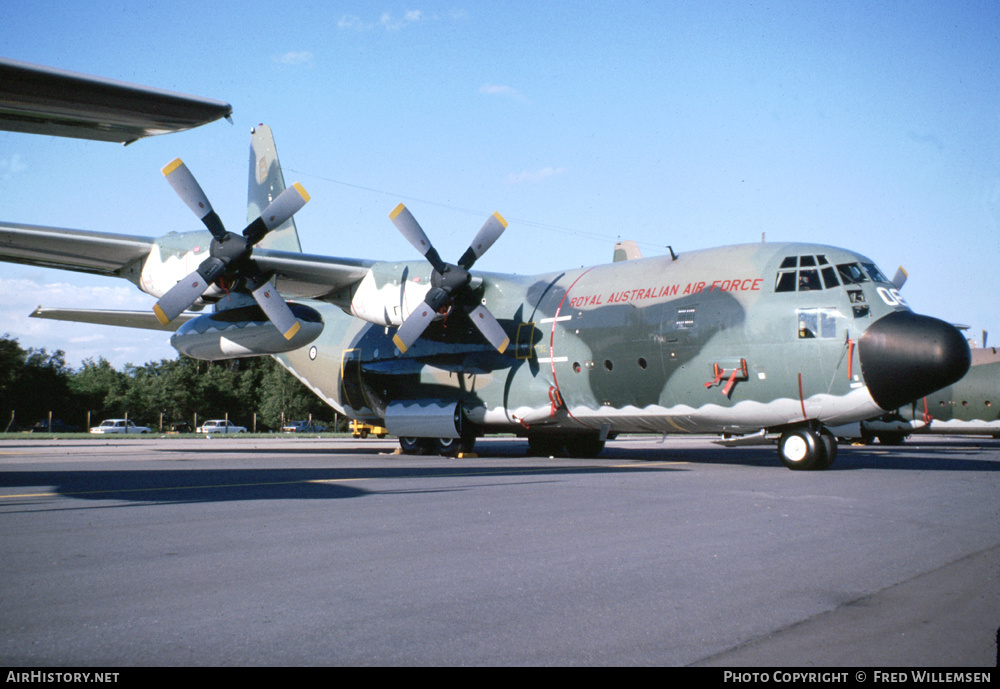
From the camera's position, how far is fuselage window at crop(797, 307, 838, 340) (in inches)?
529

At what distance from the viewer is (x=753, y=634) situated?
3807 millimetres

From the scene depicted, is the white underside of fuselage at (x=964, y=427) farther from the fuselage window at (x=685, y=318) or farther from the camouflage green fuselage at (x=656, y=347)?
the fuselage window at (x=685, y=318)

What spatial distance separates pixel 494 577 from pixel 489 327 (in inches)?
501

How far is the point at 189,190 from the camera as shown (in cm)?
1622

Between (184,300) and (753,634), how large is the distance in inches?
588

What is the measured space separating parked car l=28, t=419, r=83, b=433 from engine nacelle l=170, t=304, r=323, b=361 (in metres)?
45.8

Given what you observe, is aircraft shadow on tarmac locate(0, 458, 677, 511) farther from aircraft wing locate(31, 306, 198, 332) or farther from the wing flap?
aircraft wing locate(31, 306, 198, 332)

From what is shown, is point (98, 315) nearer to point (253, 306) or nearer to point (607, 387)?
point (253, 306)

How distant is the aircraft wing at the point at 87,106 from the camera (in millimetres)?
5574

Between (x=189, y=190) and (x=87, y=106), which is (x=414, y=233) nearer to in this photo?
(x=189, y=190)

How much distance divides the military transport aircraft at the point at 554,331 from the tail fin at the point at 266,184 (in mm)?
4026

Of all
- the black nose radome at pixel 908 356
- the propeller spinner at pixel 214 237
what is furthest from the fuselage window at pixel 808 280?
the propeller spinner at pixel 214 237

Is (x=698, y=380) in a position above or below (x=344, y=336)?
below
